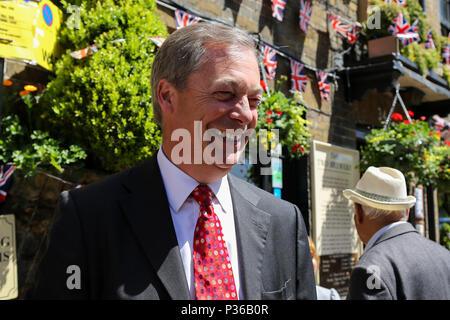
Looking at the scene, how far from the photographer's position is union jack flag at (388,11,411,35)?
7.51 meters

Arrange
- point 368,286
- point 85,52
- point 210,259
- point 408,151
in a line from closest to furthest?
point 210,259 < point 368,286 < point 85,52 < point 408,151

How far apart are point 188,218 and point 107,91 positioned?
7.63 ft

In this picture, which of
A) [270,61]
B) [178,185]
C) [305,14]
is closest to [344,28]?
[305,14]

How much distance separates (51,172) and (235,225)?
252 cm

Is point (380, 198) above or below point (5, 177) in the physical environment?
below

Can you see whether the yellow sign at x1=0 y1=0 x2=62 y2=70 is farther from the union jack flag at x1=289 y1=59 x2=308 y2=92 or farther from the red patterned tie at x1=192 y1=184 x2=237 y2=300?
the union jack flag at x1=289 y1=59 x2=308 y2=92

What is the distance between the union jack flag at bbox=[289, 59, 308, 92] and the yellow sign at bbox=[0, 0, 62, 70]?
3928 mm

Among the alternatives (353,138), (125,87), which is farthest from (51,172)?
(353,138)

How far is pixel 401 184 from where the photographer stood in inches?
126

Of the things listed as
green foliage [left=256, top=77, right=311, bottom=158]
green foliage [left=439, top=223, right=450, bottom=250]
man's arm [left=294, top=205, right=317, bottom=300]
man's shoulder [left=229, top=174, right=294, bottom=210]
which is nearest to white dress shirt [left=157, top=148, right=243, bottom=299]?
man's shoulder [left=229, top=174, right=294, bottom=210]

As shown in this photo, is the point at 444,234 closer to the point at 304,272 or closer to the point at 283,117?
the point at 283,117

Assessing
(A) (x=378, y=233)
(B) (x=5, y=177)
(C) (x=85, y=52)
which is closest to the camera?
(A) (x=378, y=233)

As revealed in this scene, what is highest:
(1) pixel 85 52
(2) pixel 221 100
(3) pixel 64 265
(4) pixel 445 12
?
(4) pixel 445 12

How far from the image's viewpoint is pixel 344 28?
747 cm
